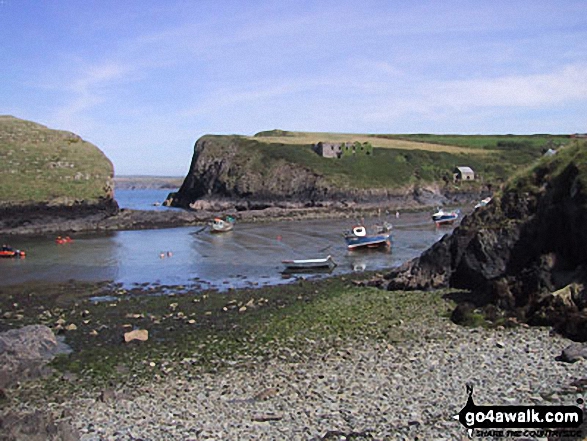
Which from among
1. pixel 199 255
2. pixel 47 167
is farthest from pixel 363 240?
pixel 47 167

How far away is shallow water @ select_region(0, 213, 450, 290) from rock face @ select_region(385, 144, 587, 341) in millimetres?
11501

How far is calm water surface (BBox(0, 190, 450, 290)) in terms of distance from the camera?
133ft

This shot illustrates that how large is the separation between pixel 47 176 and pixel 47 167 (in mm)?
3334

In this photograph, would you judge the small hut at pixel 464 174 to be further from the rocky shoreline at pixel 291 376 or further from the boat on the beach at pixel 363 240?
the rocky shoreline at pixel 291 376

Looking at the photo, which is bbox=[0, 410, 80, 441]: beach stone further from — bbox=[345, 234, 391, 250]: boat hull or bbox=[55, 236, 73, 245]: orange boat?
bbox=[55, 236, 73, 245]: orange boat

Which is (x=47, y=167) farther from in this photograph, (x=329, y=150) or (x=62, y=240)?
(x=329, y=150)

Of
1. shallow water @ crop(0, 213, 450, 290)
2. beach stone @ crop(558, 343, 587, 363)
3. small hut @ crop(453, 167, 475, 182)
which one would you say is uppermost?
small hut @ crop(453, 167, 475, 182)

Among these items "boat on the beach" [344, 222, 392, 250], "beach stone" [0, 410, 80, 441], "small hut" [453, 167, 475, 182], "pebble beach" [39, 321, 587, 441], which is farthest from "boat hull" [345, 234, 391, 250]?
"small hut" [453, 167, 475, 182]

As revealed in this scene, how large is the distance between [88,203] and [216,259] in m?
39.1

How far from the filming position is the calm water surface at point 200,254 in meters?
40.7

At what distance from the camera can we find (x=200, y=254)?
5184cm

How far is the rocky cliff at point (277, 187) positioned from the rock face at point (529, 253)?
72.5m

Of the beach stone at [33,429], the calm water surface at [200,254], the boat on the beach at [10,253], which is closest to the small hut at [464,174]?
the calm water surface at [200,254]

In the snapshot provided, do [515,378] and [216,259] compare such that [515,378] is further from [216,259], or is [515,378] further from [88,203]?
[88,203]
